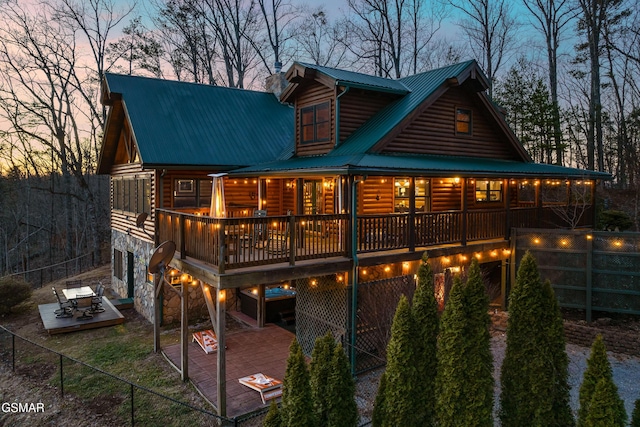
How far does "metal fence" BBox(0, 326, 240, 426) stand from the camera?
7.88m

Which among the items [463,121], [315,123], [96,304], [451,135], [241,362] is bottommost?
[241,362]

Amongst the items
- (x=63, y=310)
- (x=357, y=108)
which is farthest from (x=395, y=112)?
(x=63, y=310)

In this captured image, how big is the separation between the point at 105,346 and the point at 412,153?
34.9ft

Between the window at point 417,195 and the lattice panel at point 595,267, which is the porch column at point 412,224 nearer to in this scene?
the window at point 417,195

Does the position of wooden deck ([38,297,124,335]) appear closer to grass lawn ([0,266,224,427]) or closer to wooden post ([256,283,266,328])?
grass lawn ([0,266,224,427])

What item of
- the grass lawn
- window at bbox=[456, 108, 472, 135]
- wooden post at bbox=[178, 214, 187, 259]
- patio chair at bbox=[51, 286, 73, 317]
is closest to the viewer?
the grass lawn

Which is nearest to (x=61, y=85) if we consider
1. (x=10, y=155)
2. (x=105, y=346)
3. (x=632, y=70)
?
(x=10, y=155)

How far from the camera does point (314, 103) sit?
1355 cm

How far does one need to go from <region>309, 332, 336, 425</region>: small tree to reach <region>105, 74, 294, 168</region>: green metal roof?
879 centimetres

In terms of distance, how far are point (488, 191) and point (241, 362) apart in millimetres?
10530

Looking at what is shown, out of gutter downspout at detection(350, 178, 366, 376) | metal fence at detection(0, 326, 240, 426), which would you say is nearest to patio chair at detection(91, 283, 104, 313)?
metal fence at detection(0, 326, 240, 426)

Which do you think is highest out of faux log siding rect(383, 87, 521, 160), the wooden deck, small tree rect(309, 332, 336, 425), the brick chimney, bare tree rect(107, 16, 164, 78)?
bare tree rect(107, 16, 164, 78)

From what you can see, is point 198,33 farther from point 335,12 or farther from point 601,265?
point 601,265

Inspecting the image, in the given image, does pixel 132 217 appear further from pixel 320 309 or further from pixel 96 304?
pixel 320 309
